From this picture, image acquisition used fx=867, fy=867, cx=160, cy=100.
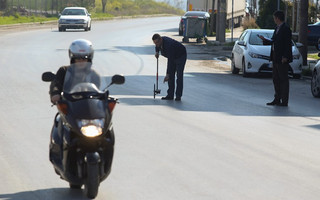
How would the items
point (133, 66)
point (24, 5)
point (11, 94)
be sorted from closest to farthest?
point (11, 94)
point (133, 66)
point (24, 5)

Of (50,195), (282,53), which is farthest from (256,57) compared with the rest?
(50,195)

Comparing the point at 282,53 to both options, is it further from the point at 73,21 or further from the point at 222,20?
the point at 73,21

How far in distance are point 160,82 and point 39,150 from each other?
36.2ft

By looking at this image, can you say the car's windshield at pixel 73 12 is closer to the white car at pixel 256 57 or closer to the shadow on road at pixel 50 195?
the white car at pixel 256 57

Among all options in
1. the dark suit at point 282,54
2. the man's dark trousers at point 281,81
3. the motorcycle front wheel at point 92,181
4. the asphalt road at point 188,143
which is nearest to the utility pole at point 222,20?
the asphalt road at point 188,143

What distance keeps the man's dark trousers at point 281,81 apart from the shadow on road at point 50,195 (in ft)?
30.5

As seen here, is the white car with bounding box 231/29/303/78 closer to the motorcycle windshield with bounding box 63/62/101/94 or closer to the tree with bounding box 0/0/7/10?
the motorcycle windshield with bounding box 63/62/101/94

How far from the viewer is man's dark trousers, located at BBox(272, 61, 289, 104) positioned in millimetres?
17031

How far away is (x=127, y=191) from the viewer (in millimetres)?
8398

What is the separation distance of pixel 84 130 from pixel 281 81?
10.4m

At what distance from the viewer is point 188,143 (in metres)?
11.7

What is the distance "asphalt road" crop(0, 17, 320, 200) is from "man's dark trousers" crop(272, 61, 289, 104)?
351 millimetres

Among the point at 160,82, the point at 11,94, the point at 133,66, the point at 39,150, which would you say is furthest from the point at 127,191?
the point at 133,66

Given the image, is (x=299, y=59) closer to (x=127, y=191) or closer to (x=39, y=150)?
(x=39, y=150)
